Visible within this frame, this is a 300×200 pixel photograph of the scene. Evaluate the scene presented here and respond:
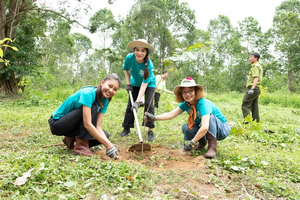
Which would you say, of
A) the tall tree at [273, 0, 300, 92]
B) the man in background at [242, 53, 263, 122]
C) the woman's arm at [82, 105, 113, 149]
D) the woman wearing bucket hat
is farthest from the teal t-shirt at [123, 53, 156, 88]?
the tall tree at [273, 0, 300, 92]

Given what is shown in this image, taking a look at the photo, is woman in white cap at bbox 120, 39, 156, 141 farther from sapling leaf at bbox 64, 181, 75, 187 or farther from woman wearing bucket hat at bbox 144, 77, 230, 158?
sapling leaf at bbox 64, 181, 75, 187

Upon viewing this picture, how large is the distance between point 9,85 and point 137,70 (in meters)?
8.94

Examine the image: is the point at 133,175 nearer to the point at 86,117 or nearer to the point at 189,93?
the point at 86,117

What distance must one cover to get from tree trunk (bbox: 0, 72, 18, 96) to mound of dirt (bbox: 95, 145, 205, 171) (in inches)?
361

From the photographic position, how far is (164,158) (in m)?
2.84

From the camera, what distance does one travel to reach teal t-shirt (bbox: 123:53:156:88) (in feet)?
12.1

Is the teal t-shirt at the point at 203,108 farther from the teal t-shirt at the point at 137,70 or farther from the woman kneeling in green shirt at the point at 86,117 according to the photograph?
the woman kneeling in green shirt at the point at 86,117

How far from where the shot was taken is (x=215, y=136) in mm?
2846

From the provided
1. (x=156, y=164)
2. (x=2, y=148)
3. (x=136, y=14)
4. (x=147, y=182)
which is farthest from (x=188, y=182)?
(x=136, y=14)

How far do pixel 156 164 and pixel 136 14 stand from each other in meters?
19.5

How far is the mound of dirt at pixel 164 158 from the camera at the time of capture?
8.40ft

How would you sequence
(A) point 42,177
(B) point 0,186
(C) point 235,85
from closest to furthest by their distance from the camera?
(B) point 0,186, (A) point 42,177, (C) point 235,85

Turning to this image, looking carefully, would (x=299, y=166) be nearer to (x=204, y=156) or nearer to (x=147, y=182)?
(x=204, y=156)

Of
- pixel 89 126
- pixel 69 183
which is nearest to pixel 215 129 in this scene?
pixel 89 126
